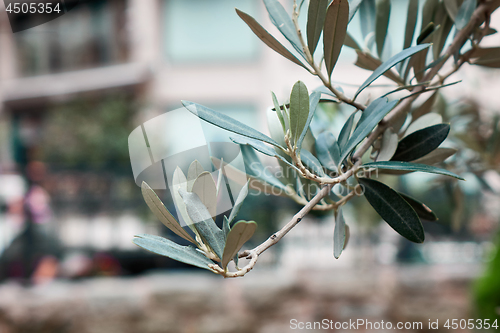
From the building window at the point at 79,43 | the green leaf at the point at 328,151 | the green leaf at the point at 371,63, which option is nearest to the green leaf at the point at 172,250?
the green leaf at the point at 328,151

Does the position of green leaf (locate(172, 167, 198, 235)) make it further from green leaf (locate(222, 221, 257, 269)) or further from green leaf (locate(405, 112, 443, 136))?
green leaf (locate(405, 112, 443, 136))

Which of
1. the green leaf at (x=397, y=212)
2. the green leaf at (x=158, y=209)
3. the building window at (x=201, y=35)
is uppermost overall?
the building window at (x=201, y=35)

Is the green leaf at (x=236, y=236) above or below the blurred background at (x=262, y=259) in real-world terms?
above

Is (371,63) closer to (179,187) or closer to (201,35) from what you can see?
(179,187)

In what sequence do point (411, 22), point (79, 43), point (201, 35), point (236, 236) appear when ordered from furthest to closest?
1. point (79, 43)
2. point (201, 35)
3. point (411, 22)
4. point (236, 236)

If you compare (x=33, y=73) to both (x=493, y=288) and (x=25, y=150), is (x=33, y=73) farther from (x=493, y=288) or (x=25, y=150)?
(x=493, y=288)

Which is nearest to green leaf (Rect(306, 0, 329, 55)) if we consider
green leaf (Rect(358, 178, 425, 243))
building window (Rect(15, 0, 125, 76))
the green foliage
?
the green foliage

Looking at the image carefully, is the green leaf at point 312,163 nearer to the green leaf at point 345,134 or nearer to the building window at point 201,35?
the green leaf at point 345,134

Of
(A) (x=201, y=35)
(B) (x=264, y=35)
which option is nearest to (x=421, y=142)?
(B) (x=264, y=35)
